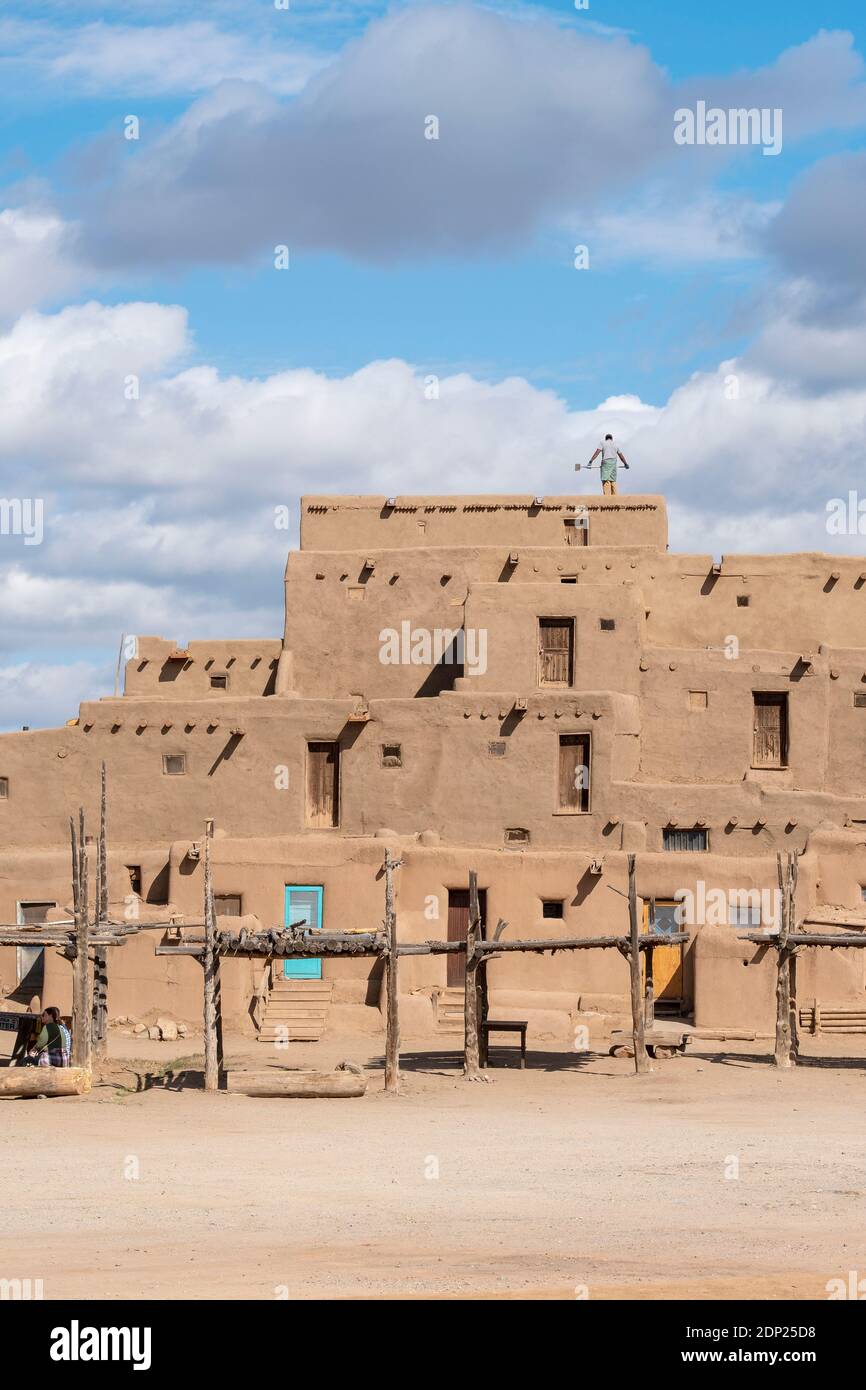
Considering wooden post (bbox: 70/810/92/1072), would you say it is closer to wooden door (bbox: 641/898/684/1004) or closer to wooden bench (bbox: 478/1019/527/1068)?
wooden bench (bbox: 478/1019/527/1068)

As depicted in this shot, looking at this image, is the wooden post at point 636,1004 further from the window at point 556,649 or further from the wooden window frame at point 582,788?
the window at point 556,649

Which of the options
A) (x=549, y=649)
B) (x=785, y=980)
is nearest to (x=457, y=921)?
(x=549, y=649)

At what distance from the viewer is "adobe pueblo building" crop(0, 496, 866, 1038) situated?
32.9 m

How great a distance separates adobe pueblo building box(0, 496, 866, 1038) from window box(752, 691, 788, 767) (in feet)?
0.21

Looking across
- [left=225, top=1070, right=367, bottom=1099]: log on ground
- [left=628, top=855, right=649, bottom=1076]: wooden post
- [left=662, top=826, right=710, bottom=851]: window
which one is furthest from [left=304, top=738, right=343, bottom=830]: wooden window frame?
[left=225, top=1070, right=367, bottom=1099]: log on ground

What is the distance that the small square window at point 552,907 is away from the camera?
33.7m

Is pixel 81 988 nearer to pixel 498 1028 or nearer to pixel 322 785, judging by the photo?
pixel 498 1028

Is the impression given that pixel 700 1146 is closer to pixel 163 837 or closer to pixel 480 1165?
pixel 480 1165

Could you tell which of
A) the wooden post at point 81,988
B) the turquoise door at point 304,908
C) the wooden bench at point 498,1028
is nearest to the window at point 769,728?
the turquoise door at point 304,908

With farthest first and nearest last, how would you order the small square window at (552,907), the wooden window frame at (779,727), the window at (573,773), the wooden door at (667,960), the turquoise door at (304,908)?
the wooden window frame at (779,727)
the window at (573,773)
the turquoise door at (304,908)
the small square window at (552,907)
the wooden door at (667,960)

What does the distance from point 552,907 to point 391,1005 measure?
28.2 feet

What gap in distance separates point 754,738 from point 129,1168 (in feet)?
67.3

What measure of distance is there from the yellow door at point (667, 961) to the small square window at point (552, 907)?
1.56m

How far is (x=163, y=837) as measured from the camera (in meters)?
36.7
